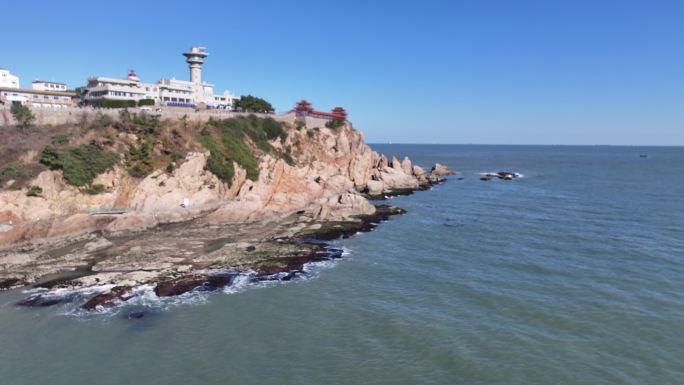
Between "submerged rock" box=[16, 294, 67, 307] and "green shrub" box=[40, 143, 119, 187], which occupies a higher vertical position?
"green shrub" box=[40, 143, 119, 187]

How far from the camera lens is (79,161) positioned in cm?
4275

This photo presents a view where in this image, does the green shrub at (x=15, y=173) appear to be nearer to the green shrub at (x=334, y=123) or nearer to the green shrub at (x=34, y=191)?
Result: the green shrub at (x=34, y=191)

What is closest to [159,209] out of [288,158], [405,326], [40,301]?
[40,301]

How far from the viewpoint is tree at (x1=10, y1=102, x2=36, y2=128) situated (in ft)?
153

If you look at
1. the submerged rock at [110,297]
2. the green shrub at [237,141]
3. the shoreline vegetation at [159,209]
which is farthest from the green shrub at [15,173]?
the submerged rock at [110,297]

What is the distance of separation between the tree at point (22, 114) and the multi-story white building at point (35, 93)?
11.5 meters

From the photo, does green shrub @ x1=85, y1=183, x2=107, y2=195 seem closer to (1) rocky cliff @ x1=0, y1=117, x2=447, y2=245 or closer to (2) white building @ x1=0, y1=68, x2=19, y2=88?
(1) rocky cliff @ x1=0, y1=117, x2=447, y2=245

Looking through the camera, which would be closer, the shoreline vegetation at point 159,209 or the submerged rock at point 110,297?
the submerged rock at point 110,297

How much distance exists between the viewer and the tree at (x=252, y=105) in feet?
241

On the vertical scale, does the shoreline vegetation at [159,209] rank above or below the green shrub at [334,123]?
below

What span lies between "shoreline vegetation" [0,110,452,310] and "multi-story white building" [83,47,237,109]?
21.0 meters

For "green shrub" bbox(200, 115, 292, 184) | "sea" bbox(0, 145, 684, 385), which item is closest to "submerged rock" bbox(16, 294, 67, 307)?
"sea" bbox(0, 145, 684, 385)

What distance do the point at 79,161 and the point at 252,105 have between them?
115ft

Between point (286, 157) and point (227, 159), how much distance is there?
12276 millimetres
